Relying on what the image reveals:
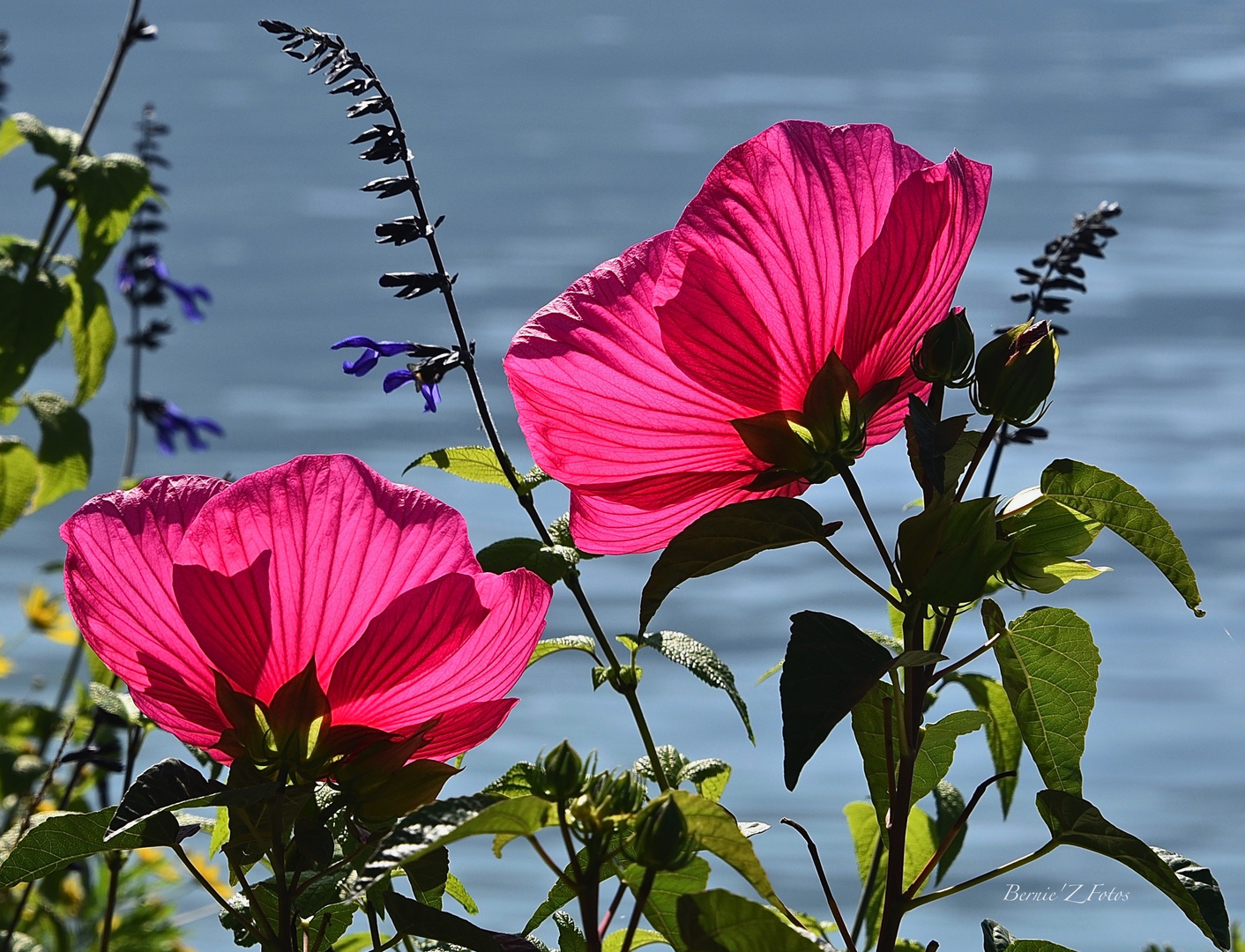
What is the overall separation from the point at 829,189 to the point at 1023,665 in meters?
0.17

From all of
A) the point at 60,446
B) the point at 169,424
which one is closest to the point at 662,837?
the point at 60,446

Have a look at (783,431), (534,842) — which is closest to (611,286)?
(783,431)

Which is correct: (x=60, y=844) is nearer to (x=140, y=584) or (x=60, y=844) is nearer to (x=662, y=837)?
(x=140, y=584)

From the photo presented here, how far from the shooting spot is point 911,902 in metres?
0.38

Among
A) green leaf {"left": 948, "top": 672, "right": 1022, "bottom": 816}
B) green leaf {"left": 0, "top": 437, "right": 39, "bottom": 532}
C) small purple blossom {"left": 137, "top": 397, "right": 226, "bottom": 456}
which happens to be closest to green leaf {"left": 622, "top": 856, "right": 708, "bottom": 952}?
green leaf {"left": 948, "top": 672, "right": 1022, "bottom": 816}

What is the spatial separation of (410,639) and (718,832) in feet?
0.37

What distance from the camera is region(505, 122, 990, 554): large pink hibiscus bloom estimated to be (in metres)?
0.39

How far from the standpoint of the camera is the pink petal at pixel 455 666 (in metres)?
0.39

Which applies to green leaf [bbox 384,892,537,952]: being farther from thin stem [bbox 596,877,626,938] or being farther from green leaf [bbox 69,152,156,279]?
green leaf [bbox 69,152,156,279]

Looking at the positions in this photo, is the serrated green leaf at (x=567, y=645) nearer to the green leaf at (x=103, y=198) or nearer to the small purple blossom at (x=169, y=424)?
the green leaf at (x=103, y=198)

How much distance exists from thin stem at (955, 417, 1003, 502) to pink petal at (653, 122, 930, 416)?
0.06 m

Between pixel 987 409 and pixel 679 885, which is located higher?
pixel 987 409

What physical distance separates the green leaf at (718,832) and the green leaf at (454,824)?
0.04 metres

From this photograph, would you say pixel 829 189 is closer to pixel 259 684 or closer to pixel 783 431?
pixel 783 431
